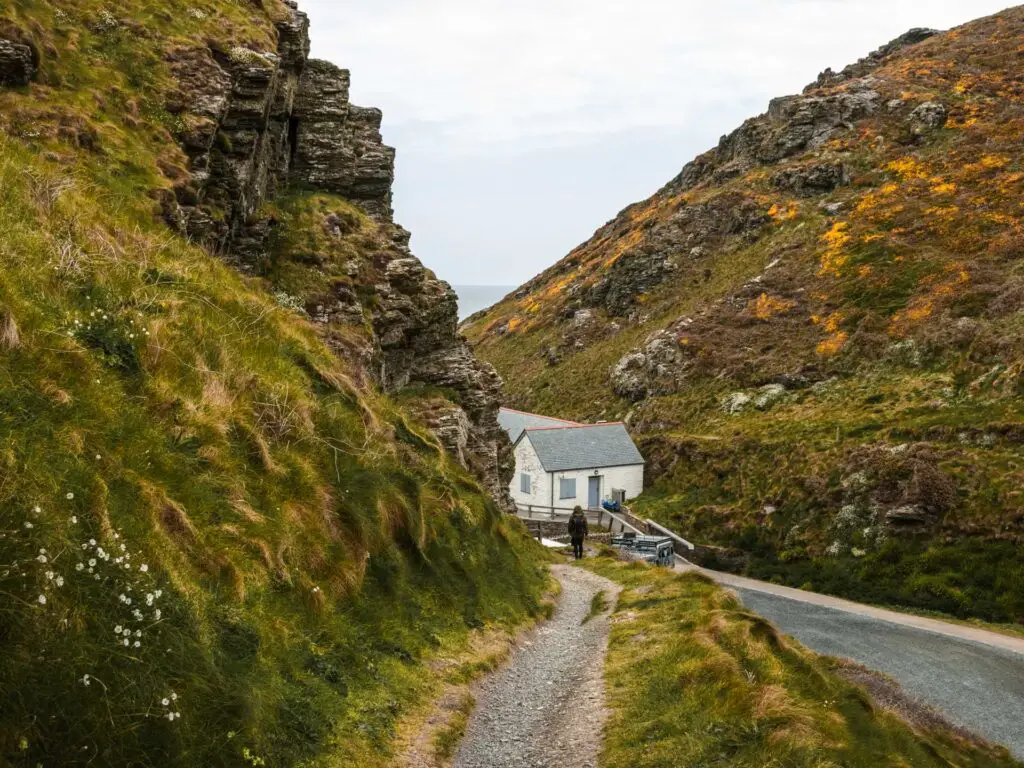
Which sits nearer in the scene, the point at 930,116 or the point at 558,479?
the point at 558,479

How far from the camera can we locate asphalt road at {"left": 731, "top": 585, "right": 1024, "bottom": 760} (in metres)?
23.9

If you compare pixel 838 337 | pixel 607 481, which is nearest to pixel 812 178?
pixel 838 337

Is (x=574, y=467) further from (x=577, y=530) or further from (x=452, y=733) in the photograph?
(x=452, y=733)

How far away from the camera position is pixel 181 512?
8.55 metres

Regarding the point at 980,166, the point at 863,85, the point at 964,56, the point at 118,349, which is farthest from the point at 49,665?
the point at 964,56

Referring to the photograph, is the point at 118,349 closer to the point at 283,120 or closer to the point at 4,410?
the point at 4,410

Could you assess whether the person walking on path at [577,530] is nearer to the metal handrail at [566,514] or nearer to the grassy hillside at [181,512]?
the grassy hillside at [181,512]

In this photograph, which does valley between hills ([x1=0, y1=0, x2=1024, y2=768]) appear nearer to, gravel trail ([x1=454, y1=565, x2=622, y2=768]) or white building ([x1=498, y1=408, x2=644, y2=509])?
gravel trail ([x1=454, y1=565, x2=622, y2=768])

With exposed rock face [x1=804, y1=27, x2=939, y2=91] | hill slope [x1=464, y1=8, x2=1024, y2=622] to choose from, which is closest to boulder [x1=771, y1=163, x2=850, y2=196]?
hill slope [x1=464, y1=8, x2=1024, y2=622]

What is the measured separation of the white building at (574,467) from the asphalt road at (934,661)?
83.3 ft

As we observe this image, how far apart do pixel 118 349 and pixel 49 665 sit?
5386mm

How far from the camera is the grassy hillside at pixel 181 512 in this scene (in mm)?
6059

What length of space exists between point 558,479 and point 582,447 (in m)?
4.04

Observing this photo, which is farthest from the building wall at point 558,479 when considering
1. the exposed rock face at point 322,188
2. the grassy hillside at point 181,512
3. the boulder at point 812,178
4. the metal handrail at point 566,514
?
the boulder at point 812,178
